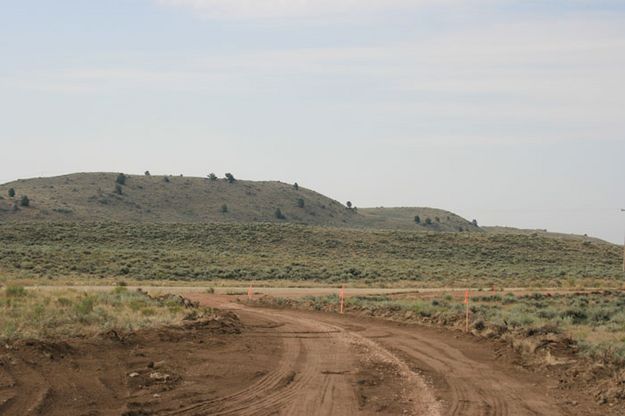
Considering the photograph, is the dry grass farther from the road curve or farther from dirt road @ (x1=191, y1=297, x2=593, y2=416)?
dirt road @ (x1=191, y1=297, x2=593, y2=416)

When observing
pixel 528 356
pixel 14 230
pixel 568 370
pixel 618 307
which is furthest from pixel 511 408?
pixel 14 230

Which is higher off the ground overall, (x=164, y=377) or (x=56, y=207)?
(x=56, y=207)

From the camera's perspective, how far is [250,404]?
11969 mm

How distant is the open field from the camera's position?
183 feet

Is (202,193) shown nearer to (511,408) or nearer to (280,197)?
(280,197)

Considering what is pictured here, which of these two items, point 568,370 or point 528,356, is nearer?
point 568,370

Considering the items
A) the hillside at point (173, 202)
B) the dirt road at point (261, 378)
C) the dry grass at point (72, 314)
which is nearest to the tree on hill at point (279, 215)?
the hillside at point (173, 202)

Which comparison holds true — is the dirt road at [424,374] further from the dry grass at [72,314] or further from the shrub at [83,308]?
the shrub at [83,308]

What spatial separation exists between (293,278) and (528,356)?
41.1 metres

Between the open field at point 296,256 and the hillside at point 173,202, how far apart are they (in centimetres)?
1952

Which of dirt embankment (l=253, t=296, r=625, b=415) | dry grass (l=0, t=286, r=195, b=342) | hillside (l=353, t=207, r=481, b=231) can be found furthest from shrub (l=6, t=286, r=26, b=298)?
hillside (l=353, t=207, r=481, b=231)

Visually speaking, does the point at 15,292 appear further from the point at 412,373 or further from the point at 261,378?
the point at 412,373

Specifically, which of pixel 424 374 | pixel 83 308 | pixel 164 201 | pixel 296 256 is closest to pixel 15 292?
pixel 83 308

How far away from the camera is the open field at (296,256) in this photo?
2191 inches
